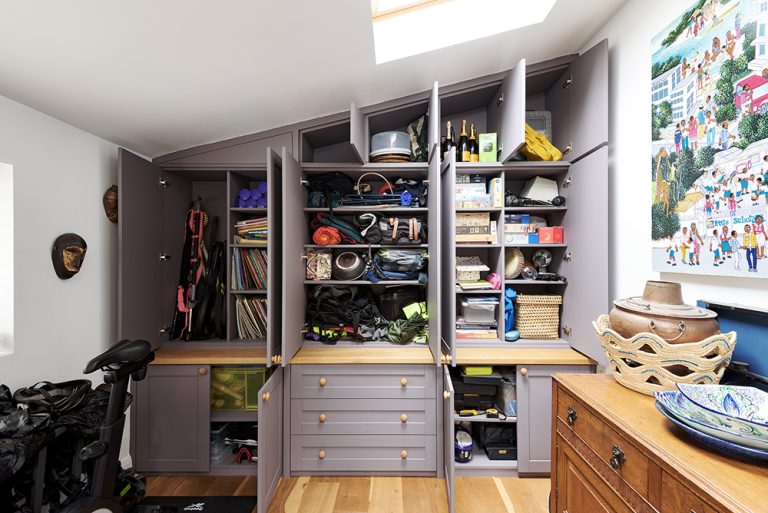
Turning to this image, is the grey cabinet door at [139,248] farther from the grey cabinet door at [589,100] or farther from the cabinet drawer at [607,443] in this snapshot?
the grey cabinet door at [589,100]

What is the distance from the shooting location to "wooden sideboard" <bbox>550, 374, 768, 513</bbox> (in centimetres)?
67

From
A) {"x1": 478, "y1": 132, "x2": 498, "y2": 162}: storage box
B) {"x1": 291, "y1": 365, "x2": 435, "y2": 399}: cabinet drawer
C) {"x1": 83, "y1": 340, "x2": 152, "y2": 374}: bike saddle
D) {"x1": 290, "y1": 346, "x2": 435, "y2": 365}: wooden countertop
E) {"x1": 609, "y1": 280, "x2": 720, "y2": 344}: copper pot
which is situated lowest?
{"x1": 291, "y1": 365, "x2": 435, "y2": 399}: cabinet drawer

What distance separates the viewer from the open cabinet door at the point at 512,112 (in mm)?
1699

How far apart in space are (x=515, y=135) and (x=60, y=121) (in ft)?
8.16

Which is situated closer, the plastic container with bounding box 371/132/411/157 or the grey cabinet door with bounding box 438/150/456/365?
the grey cabinet door with bounding box 438/150/456/365

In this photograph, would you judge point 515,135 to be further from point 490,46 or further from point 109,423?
point 109,423

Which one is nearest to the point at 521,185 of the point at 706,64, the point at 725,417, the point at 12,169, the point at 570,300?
the point at 570,300

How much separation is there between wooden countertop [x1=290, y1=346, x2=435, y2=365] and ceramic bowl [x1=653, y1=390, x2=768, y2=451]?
1095mm

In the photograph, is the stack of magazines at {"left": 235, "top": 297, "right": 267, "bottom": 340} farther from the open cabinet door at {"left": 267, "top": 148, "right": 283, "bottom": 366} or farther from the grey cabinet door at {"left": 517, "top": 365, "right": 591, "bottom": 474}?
the grey cabinet door at {"left": 517, "top": 365, "right": 591, "bottom": 474}

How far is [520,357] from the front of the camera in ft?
6.01

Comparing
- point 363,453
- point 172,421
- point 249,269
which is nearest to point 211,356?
point 172,421

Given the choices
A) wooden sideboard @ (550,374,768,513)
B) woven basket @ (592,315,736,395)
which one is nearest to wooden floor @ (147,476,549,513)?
wooden sideboard @ (550,374,768,513)

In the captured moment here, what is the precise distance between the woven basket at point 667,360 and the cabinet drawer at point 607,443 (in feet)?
0.68

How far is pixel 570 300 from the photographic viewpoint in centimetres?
193
